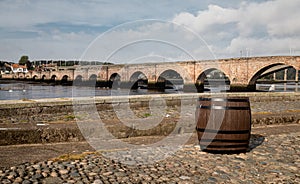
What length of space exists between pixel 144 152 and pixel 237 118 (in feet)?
4.92

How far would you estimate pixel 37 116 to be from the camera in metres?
8.01

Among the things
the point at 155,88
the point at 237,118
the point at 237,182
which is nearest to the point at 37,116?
the point at 237,118

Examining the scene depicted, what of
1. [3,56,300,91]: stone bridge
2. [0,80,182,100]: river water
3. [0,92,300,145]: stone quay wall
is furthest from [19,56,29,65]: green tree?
[0,92,300,145]: stone quay wall

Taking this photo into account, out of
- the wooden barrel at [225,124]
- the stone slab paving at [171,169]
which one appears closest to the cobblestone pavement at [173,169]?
the stone slab paving at [171,169]

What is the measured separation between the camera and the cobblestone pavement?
3221 mm

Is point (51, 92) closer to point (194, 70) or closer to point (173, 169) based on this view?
point (194, 70)

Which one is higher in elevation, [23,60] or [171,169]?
[23,60]

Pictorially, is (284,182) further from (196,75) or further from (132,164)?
(196,75)

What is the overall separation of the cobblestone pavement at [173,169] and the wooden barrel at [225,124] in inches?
5.9

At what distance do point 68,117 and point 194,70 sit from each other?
3285 centimetres

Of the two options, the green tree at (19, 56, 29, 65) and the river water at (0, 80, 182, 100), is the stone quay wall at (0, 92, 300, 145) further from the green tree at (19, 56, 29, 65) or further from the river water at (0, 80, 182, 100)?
the green tree at (19, 56, 29, 65)

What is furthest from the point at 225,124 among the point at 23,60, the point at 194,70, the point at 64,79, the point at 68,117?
the point at 23,60

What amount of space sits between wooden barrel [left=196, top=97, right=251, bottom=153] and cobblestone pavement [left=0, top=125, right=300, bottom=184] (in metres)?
0.15

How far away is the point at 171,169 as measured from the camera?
365 cm
